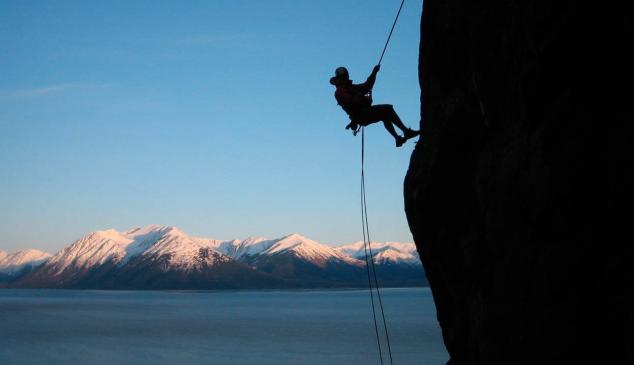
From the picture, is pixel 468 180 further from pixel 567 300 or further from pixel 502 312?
pixel 567 300

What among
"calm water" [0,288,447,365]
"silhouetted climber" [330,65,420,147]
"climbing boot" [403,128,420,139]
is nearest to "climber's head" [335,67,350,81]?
"silhouetted climber" [330,65,420,147]

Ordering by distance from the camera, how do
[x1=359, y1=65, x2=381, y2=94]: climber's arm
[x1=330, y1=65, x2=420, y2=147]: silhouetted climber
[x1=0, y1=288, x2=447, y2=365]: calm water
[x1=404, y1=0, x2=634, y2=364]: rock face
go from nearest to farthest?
[x1=404, y1=0, x2=634, y2=364]: rock face
[x1=359, y1=65, x2=381, y2=94]: climber's arm
[x1=330, y1=65, x2=420, y2=147]: silhouetted climber
[x1=0, y1=288, x2=447, y2=365]: calm water

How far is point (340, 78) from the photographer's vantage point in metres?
13.0

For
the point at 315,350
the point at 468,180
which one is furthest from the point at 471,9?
the point at 315,350

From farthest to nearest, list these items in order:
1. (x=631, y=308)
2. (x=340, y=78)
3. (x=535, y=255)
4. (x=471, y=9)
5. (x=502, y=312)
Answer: (x=340, y=78) → (x=471, y=9) → (x=502, y=312) → (x=535, y=255) → (x=631, y=308)

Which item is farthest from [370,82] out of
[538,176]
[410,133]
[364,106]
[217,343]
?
[217,343]

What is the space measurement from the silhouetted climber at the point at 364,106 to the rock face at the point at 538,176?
5.12 ft

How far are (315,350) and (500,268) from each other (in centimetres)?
5592

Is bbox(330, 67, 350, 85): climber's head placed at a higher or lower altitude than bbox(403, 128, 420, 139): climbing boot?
higher

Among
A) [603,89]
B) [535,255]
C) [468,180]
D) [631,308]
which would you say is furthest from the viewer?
[468,180]

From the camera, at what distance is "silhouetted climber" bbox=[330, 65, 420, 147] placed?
1291 cm

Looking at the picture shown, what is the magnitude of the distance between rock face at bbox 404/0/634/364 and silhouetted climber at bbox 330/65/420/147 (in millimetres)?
1560

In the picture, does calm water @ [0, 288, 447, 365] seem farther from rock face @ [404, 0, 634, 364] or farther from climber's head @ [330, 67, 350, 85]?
rock face @ [404, 0, 634, 364]

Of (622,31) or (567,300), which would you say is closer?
(622,31)
